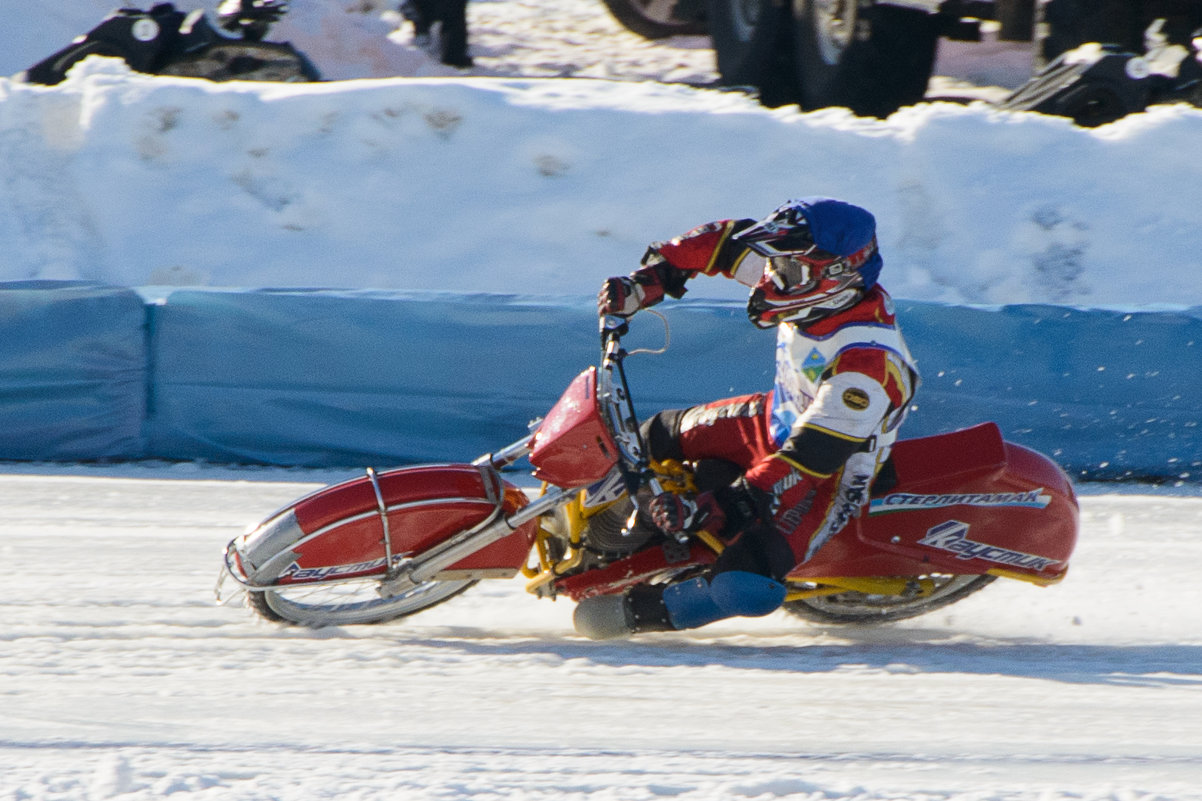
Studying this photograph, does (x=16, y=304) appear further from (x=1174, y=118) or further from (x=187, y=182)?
(x=1174, y=118)

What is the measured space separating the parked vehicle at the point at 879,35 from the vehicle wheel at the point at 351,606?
6.52 metres

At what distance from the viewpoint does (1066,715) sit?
349 centimetres

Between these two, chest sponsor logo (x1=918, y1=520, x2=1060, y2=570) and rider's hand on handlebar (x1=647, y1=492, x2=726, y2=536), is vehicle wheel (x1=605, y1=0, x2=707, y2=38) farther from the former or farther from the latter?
rider's hand on handlebar (x1=647, y1=492, x2=726, y2=536)

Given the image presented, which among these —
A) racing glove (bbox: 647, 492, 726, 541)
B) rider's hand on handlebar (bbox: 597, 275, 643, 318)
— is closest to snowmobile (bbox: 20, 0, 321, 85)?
rider's hand on handlebar (bbox: 597, 275, 643, 318)

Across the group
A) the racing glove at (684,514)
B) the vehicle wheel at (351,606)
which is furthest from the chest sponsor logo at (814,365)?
the vehicle wheel at (351,606)

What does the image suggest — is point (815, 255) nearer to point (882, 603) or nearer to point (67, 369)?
point (882, 603)

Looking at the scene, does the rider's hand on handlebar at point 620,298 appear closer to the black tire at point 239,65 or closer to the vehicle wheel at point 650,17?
the black tire at point 239,65

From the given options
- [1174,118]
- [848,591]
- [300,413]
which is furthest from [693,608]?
[1174,118]

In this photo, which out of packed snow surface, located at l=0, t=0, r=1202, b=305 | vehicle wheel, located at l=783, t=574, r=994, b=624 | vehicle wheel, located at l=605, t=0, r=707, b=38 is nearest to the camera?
vehicle wheel, located at l=783, t=574, r=994, b=624

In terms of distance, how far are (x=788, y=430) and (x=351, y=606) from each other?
1.43 m

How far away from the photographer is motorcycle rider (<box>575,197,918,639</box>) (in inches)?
140

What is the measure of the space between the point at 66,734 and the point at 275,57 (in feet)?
23.5

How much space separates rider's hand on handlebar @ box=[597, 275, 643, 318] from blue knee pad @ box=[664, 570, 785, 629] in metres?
0.81

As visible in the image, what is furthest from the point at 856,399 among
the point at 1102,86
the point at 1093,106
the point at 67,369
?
the point at 1093,106
